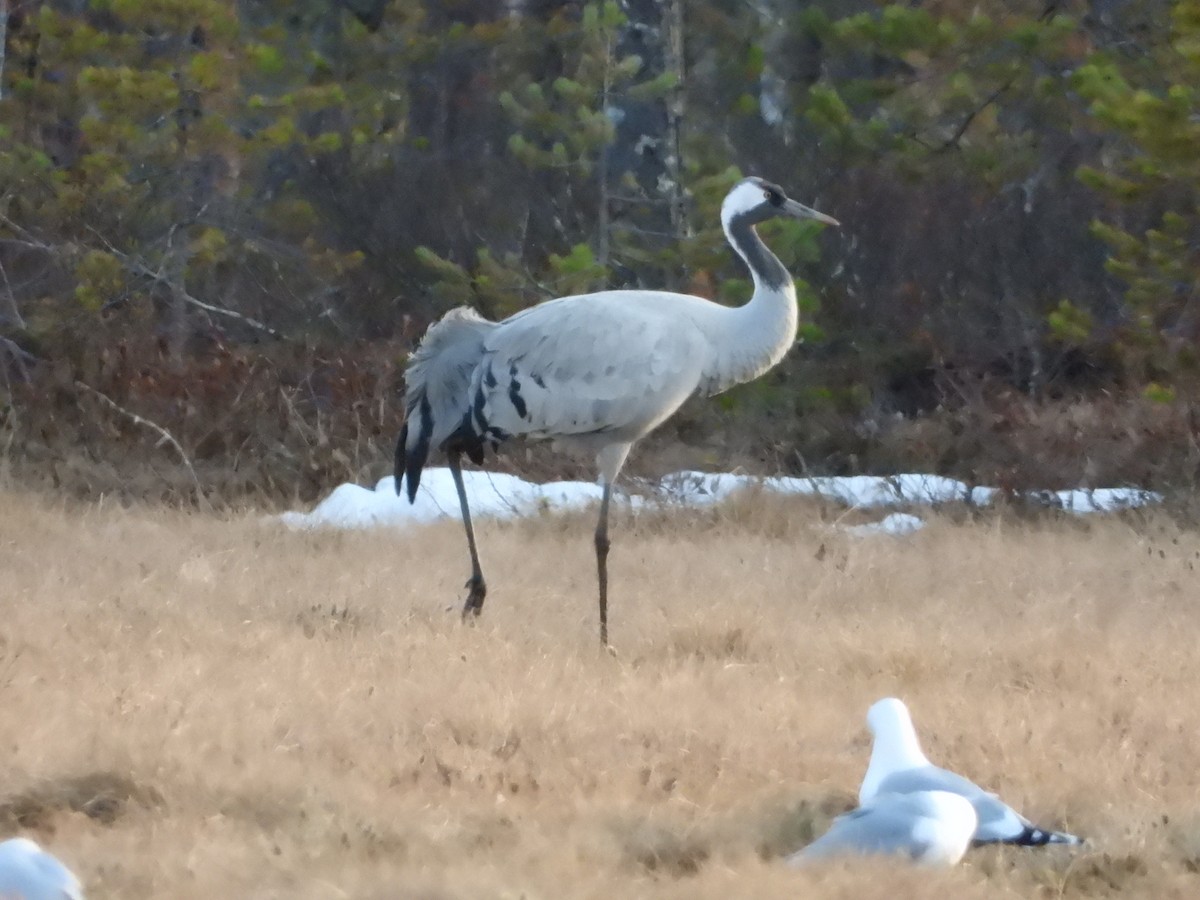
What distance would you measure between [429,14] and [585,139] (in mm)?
7704

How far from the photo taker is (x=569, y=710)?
5277mm

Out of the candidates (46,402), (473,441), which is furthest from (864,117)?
(473,441)

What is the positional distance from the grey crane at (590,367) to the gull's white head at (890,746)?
2.60 metres

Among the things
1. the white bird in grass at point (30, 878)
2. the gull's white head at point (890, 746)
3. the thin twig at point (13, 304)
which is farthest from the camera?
the thin twig at point (13, 304)

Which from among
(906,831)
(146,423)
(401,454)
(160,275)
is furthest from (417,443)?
(160,275)

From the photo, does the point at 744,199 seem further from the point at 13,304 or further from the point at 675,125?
the point at 13,304

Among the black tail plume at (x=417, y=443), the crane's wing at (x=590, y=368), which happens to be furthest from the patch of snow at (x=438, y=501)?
the crane's wing at (x=590, y=368)

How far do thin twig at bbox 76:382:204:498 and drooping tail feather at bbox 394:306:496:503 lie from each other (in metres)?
3.13

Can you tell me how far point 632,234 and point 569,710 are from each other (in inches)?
401

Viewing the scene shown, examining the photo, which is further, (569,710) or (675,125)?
(675,125)

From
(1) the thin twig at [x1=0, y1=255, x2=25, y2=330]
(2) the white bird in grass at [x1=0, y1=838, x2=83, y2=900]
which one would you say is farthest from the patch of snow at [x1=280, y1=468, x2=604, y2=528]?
Result: (2) the white bird in grass at [x1=0, y1=838, x2=83, y2=900]

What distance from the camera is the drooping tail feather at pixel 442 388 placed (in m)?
7.47

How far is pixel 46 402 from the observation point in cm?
1202

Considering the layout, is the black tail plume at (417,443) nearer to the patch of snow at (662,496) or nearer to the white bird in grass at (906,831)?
the patch of snow at (662,496)
